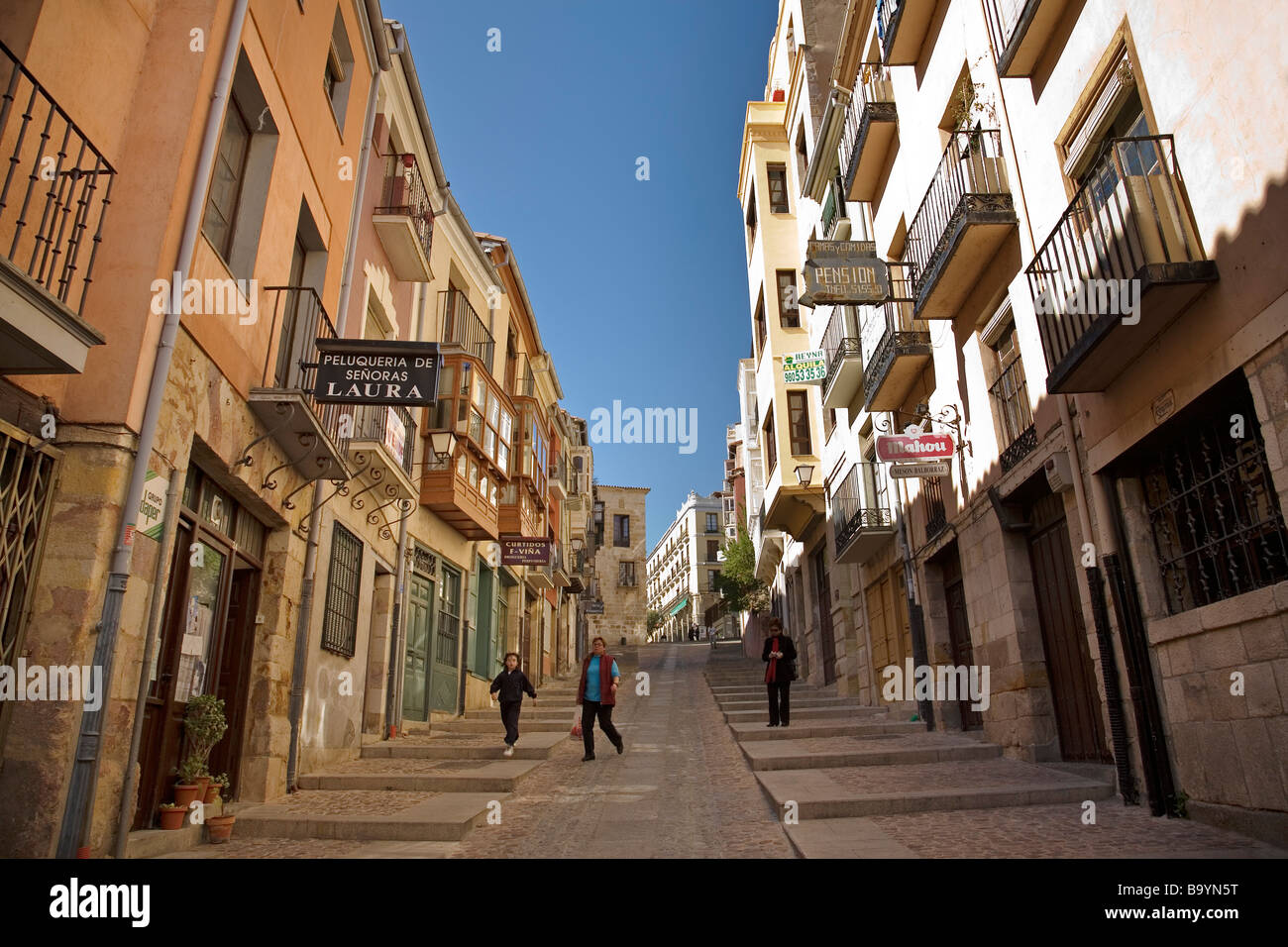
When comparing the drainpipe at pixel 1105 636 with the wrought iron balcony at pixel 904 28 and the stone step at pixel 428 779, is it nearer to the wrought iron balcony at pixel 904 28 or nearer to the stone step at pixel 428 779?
the stone step at pixel 428 779

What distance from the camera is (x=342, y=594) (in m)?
10.5

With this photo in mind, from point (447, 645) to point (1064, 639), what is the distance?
10939 millimetres

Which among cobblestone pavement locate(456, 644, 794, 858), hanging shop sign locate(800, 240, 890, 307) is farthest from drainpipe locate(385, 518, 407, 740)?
hanging shop sign locate(800, 240, 890, 307)

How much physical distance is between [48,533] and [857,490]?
12.3 metres

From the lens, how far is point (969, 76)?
33.0 feet

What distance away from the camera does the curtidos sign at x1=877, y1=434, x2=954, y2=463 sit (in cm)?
1040

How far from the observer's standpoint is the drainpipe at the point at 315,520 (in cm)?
873

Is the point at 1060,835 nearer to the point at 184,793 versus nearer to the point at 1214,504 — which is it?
the point at 1214,504

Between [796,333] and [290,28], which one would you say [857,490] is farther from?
[290,28]

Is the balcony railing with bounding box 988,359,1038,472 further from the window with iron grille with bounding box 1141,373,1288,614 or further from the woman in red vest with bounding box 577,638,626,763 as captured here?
the woman in red vest with bounding box 577,638,626,763

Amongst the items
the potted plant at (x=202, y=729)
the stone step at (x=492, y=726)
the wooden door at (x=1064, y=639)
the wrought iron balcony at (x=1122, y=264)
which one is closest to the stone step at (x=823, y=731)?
the wooden door at (x=1064, y=639)

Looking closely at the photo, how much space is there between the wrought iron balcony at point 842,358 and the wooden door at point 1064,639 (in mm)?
6163

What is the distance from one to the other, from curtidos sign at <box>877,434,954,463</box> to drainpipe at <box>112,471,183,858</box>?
7824 millimetres

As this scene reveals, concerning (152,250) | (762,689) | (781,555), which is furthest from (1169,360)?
(781,555)
